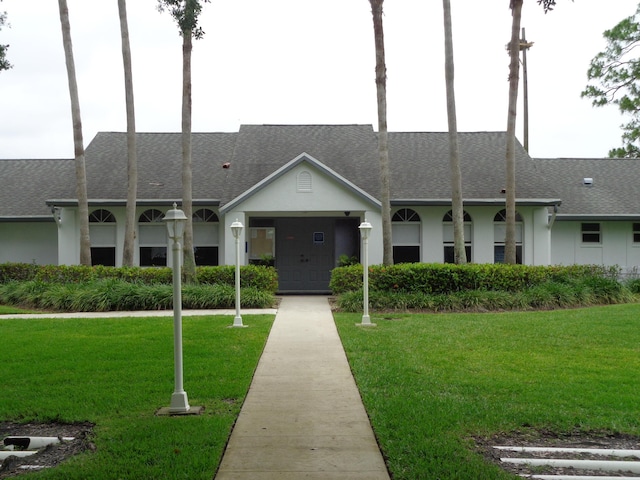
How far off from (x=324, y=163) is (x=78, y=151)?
831 centimetres

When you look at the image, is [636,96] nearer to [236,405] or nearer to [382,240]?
[382,240]

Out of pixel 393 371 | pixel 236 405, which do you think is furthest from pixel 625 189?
pixel 236 405

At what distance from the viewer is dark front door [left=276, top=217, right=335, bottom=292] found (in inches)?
826

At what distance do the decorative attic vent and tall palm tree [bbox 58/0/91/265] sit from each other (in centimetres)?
682

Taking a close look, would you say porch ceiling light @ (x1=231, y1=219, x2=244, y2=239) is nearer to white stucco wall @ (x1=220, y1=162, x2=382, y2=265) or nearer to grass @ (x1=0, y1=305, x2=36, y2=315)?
white stucco wall @ (x1=220, y1=162, x2=382, y2=265)

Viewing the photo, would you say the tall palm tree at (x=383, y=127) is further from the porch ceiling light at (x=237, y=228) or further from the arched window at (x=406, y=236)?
the porch ceiling light at (x=237, y=228)

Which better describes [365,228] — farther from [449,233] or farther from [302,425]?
[449,233]

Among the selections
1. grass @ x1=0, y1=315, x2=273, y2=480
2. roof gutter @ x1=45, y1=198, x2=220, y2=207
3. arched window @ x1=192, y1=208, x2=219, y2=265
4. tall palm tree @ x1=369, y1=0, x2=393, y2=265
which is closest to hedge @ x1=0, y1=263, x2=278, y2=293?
roof gutter @ x1=45, y1=198, x2=220, y2=207

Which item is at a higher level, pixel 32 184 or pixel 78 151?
pixel 78 151

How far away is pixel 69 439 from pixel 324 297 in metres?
13.7

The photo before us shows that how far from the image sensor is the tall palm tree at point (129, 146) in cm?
1841

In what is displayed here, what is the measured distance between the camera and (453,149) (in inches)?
704

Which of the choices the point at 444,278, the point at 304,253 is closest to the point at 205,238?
the point at 304,253

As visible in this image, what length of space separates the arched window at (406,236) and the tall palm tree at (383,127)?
2.69 meters
